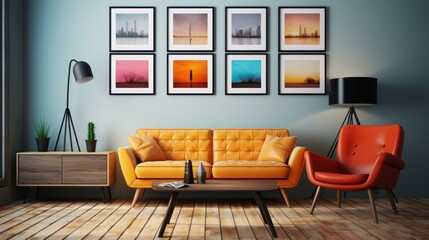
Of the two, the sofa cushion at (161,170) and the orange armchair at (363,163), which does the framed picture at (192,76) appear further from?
the orange armchair at (363,163)

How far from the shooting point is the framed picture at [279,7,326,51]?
529 cm

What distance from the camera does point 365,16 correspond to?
17.5ft

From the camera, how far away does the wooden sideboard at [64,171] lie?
15.4 feet

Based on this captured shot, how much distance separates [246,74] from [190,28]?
0.91 metres

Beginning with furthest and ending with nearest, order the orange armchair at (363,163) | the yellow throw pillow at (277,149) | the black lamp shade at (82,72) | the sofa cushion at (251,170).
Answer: the black lamp shade at (82,72) → the yellow throw pillow at (277,149) → the sofa cushion at (251,170) → the orange armchair at (363,163)

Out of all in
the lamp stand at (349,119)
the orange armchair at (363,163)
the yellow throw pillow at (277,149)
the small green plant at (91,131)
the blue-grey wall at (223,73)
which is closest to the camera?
the orange armchair at (363,163)

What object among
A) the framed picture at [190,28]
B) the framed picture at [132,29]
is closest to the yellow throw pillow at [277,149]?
the framed picture at [190,28]

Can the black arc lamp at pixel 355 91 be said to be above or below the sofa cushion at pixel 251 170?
above

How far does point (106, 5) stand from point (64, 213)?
2632 mm

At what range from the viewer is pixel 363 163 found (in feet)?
14.5

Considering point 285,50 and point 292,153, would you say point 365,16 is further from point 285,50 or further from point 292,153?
point 292,153

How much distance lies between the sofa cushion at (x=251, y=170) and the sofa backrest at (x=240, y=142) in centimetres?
55

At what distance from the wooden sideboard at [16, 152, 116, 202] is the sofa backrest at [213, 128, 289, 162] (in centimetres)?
129

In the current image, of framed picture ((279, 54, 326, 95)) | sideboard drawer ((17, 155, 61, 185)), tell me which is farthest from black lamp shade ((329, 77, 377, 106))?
sideboard drawer ((17, 155, 61, 185))
